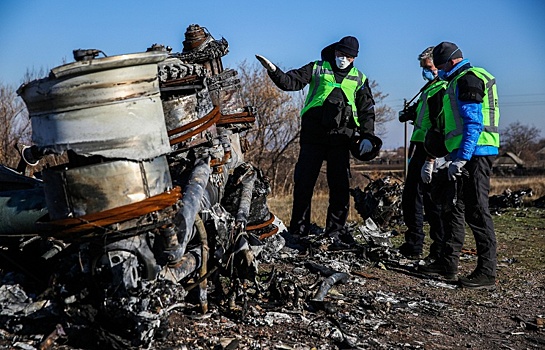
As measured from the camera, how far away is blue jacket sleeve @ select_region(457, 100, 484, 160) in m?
5.47

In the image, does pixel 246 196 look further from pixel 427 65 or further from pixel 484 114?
pixel 427 65

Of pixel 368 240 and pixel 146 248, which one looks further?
pixel 368 240

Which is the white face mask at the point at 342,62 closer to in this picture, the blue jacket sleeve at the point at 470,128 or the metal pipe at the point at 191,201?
the blue jacket sleeve at the point at 470,128

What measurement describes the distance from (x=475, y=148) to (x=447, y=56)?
989 mm

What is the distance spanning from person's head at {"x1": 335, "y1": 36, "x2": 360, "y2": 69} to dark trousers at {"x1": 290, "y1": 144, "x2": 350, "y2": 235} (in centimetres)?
93

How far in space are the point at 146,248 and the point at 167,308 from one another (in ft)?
1.10

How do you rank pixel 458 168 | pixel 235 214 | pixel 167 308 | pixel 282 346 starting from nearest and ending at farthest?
1. pixel 167 308
2. pixel 282 346
3. pixel 235 214
4. pixel 458 168

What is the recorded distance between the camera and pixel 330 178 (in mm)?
6879

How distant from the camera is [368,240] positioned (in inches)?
271

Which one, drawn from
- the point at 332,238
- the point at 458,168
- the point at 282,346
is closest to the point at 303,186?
the point at 332,238

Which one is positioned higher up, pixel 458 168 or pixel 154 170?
pixel 154 170

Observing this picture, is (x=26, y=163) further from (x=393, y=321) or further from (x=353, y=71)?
(x=353, y=71)

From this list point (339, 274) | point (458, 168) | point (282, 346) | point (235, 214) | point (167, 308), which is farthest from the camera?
point (458, 168)

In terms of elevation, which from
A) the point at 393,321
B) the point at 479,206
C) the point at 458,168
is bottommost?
the point at 393,321
